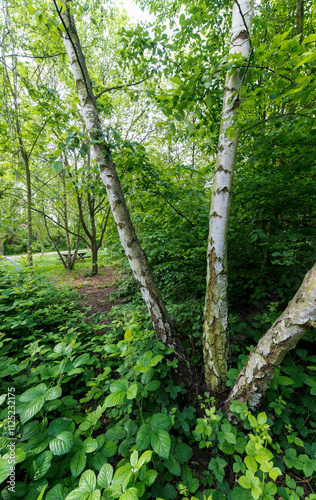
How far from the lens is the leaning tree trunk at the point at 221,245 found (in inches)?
61.2

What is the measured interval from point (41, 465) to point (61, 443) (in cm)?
12

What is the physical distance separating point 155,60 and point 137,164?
1.29 m

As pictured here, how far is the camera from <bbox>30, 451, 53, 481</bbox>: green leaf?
0.96 metres

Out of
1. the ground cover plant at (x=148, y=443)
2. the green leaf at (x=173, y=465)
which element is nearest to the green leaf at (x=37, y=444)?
the ground cover plant at (x=148, y=443)

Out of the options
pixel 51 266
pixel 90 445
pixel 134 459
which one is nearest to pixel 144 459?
pixel 134 459

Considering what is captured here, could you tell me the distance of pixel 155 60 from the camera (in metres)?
2.14

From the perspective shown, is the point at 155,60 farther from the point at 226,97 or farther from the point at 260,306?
the point at 260,306

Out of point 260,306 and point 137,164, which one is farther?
point 260,306

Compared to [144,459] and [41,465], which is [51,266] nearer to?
[41,465]

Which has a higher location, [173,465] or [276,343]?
[276,343]

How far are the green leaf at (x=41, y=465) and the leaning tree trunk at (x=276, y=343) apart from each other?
51.6 inches

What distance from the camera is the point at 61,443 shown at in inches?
40.6

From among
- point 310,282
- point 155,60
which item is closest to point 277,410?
point 310,282

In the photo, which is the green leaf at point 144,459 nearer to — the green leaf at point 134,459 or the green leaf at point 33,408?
the green leaf at point 134,459
